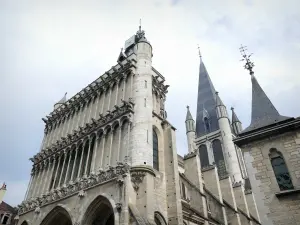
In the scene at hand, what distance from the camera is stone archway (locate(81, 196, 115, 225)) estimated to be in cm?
1259

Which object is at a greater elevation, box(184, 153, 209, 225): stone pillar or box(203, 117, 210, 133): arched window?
box(203, 117, 210, 133): arched window

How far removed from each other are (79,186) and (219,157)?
27966 mm

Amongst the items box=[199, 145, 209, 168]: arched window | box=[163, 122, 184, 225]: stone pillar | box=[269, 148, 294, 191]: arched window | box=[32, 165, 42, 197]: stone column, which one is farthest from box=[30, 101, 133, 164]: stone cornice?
box=[199, 145, 209, 168]: arched window

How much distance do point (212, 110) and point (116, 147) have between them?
113 feet

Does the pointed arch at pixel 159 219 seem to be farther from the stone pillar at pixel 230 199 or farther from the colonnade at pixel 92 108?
the stone pillar at pixel 230 199

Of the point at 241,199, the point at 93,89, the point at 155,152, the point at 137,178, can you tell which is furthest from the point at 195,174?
the point at 93,89

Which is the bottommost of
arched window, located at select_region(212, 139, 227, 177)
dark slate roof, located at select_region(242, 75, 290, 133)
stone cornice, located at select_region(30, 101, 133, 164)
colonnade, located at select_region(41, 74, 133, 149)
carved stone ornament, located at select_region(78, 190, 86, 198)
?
carved stone ornament, located at select_region(78, 190, 86, 198)

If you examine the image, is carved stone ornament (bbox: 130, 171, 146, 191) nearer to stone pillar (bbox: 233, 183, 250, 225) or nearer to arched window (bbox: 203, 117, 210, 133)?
stone pillar (bbox: 233, 183, 250, 225)

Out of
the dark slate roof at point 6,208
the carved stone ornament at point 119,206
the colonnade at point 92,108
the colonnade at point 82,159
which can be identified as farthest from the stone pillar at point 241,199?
the dark slate roof at point 6,208

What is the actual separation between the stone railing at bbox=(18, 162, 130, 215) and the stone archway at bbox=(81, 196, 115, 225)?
89 cm

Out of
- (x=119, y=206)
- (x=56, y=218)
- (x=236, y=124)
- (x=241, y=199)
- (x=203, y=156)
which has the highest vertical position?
(x=236, y=124)

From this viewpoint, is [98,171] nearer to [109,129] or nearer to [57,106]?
[109,129]

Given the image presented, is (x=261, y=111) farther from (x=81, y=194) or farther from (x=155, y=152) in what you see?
(x=81, y=194)

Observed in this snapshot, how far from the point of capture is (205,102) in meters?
49.6
